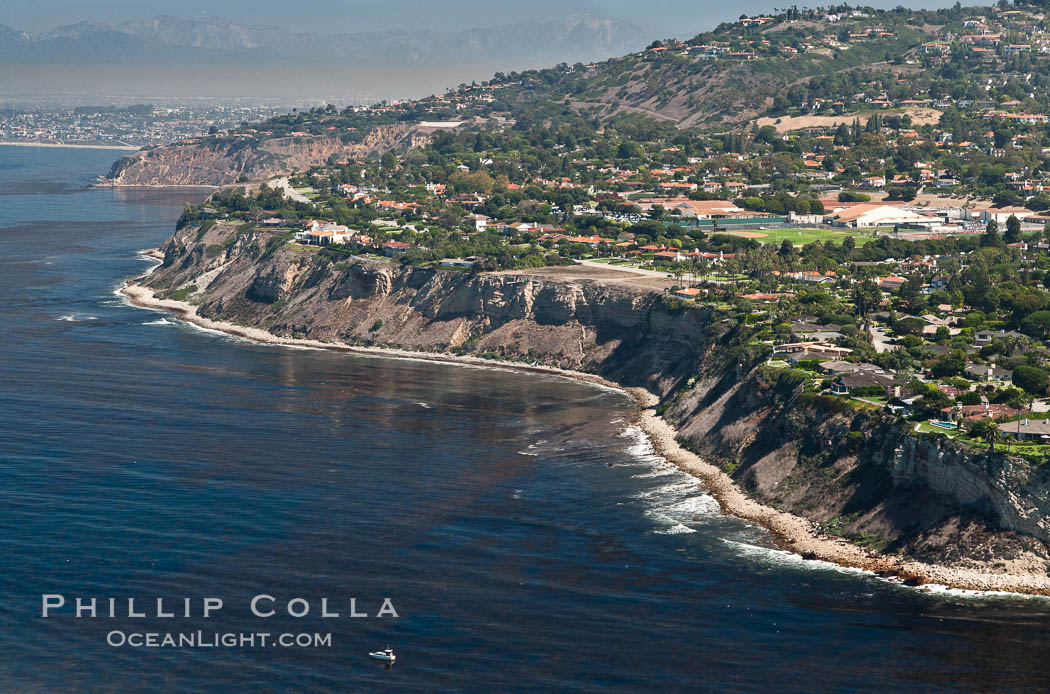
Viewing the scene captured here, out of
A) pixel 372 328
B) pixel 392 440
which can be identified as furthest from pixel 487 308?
pixel 392 440

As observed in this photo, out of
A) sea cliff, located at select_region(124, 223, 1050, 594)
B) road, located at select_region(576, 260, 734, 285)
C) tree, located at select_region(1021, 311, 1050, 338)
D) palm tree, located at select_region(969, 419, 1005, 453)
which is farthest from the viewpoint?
road, located at select_region(576, 260, 734, 285)

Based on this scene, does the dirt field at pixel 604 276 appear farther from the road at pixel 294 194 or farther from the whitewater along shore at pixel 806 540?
the road at pixel 294 194

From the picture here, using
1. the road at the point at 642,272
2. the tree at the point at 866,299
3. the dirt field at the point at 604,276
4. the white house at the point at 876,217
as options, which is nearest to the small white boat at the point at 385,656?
the tree at the point at 866,299

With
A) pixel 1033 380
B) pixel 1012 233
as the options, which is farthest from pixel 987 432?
pixel 1012 233

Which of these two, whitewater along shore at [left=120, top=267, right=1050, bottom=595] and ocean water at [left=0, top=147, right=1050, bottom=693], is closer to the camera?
ocean water at [left=0, top=147, right=1050, bottom=693]

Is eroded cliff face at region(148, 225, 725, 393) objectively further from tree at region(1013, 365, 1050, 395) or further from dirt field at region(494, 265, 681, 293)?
tree at region(1013, 365, 1050, 395)

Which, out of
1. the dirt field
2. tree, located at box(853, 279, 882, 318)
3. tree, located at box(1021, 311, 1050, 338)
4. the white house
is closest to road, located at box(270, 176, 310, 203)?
the dirt field
